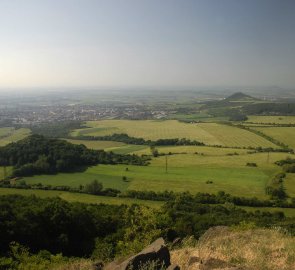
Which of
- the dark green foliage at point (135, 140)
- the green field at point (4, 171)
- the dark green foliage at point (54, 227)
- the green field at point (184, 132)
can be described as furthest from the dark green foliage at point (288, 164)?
the green field at point (4, 171)

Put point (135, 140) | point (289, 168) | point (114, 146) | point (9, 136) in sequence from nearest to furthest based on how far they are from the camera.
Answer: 1. point (289, 168)
2. point (114, 146)
3. point (135, 140)
4. point (9, 136)

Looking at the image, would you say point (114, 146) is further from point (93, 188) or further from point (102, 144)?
point (93, 188)

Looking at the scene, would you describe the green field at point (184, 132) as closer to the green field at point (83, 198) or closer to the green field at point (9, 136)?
the green field at point (9, 136)

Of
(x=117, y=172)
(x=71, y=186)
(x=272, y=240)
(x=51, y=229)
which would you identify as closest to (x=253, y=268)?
(x=272, y=240)

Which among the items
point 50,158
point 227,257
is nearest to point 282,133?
point 50,158

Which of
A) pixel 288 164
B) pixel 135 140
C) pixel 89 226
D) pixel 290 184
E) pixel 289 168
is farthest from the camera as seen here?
pixel 135 140

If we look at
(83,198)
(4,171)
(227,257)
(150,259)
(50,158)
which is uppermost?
(150,259)

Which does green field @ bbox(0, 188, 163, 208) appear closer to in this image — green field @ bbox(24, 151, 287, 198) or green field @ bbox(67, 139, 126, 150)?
green field @ bbox(24, 151, 287, 198)
